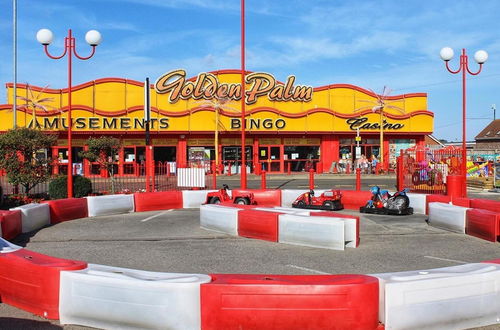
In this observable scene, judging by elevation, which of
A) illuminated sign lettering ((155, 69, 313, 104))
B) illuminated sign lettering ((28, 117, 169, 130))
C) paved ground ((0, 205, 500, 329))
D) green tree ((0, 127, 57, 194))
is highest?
illuminated sign lettering ((155, 69, 313, 104))

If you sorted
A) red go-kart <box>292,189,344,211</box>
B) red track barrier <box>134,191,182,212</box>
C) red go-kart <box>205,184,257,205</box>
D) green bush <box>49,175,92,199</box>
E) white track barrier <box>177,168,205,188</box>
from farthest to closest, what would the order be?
1. white track barrier <box>177,168,205,188</box>
2. green bush <box>49,175,92,199</box>
3. red track barrier <box>134,191,182,212</box>
4. red go-kart <box>292,189,344,211</box>
5. red go-kart <box>205,184,257,205</box>

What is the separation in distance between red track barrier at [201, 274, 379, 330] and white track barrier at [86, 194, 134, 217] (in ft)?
33.6

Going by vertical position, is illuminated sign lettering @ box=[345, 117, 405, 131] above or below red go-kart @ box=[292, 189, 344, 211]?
above

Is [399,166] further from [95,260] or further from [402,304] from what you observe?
[402,304]

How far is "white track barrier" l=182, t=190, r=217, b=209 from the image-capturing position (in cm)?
1638

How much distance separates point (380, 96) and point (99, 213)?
91.5ft

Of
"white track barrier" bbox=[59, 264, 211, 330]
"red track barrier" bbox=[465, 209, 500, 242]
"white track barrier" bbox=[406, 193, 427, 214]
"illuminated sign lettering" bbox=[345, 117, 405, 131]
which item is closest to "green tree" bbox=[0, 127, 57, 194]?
"white track barrier" bbox=[406, 193, 427, 214]

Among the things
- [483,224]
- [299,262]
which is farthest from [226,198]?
[483,224]

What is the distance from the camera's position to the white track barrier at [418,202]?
14.3 metres

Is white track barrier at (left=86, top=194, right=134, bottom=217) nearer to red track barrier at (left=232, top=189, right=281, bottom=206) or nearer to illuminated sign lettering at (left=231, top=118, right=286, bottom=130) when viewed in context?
red track barrier at (left=232, top=189, right=281, bottom=206)

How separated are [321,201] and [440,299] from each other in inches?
390

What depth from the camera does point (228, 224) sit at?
1091cm

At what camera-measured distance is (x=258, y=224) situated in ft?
33.8

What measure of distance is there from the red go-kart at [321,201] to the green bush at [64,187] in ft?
25.5
